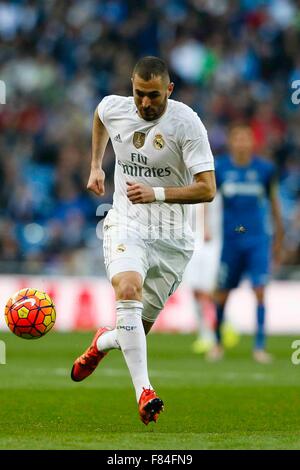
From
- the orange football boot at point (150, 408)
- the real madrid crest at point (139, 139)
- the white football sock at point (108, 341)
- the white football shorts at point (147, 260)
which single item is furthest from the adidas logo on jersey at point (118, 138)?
the orange football boot at point (150, 408)

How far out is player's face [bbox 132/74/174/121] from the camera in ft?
23.0

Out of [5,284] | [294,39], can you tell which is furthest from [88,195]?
[294,39]

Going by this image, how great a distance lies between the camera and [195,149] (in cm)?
718

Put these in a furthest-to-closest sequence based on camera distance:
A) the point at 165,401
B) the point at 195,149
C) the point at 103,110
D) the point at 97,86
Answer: the point at 97,86, the point at 165,401, the point at 103,110, the point at 195,149

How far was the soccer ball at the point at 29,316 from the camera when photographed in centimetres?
755

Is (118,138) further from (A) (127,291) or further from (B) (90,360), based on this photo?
(B) (90,360)

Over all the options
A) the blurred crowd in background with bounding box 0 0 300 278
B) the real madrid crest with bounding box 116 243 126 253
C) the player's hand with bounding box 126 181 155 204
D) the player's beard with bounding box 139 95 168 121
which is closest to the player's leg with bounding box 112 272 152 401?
the real madrid crest with bounding box 116 243 126 253

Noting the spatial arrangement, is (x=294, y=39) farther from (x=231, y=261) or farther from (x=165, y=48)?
(x=231, y=261)

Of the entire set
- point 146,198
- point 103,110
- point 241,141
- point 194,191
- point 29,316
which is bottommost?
point 29,316

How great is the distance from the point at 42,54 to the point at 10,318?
13.9m

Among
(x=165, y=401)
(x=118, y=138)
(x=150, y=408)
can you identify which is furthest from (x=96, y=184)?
(x=165, y=401)

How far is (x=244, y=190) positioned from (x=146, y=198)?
19.1ft

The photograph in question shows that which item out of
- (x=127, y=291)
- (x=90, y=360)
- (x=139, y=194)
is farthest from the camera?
(x=90, y=360)

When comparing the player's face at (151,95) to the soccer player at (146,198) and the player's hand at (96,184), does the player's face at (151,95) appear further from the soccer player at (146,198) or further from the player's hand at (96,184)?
the player's hand at (96,184)
